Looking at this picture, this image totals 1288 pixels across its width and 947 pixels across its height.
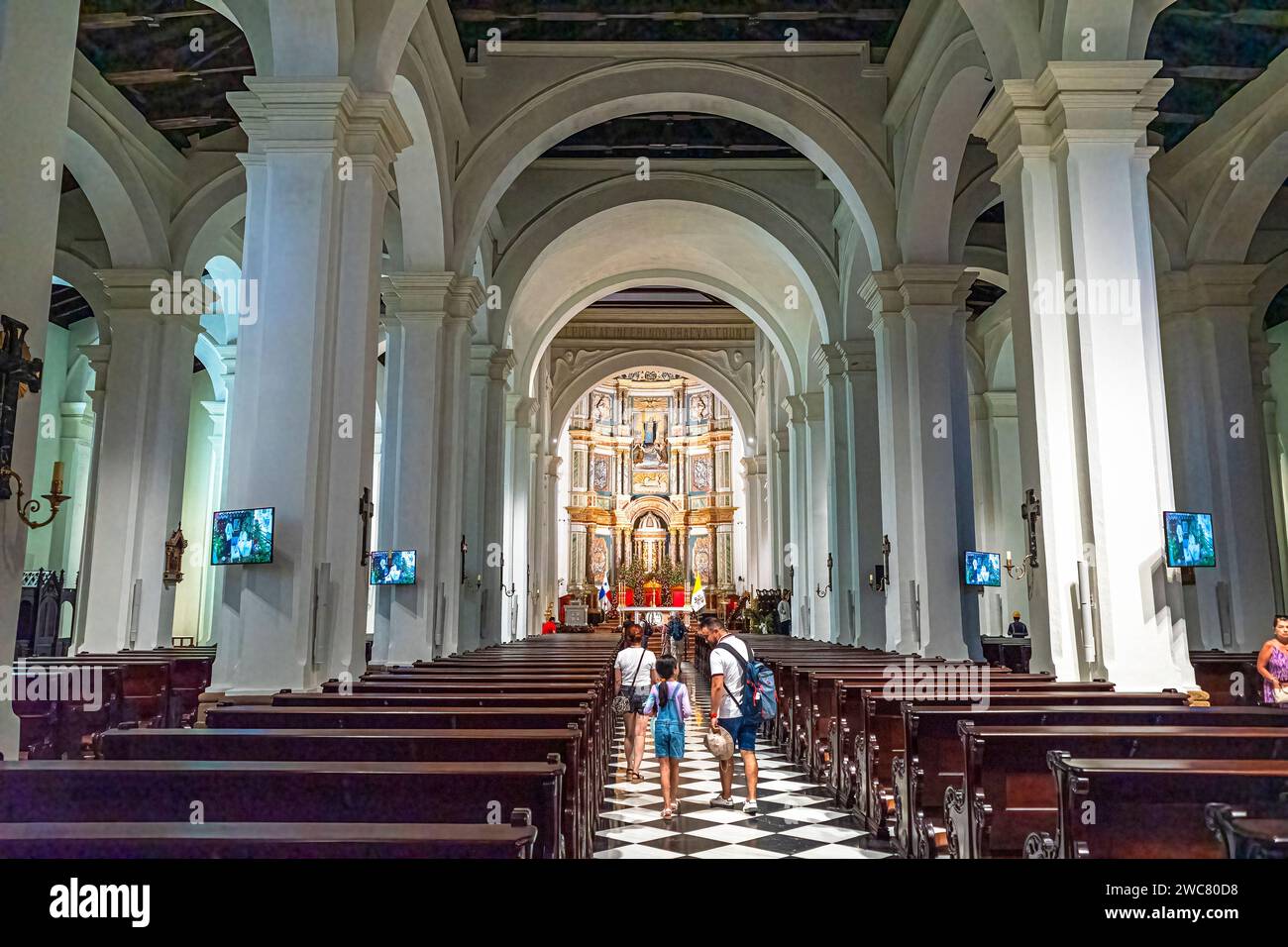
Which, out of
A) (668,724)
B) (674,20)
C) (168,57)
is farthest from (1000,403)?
(168,57)

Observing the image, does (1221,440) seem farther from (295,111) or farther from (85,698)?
(85,698)

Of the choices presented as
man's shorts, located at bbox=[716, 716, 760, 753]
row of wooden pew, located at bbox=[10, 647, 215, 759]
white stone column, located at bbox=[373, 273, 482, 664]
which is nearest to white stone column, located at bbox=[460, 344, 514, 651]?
white stone column, located at bbox=[373, 273, 482, 664]

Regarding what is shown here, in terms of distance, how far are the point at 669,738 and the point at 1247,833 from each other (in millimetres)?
4116

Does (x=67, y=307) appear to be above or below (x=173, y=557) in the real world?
above

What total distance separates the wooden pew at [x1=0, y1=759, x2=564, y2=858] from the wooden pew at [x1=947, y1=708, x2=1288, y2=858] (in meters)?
1.67

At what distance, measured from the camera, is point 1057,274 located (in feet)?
20.7

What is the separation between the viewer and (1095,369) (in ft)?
19.4

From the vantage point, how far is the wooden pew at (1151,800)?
2.60m

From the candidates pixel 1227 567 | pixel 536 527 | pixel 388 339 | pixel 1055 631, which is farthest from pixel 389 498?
pixel 536 527

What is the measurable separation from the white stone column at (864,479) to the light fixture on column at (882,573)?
0.23 meters

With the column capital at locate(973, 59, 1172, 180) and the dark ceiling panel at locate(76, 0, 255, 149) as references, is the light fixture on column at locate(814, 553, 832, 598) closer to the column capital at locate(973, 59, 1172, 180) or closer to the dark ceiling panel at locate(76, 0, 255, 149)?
the column capital at locate(973, 59, 1172, 180)

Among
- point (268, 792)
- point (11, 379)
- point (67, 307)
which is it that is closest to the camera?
point (268, 792)

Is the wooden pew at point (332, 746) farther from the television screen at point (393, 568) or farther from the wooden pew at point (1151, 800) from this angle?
the television screen at point (393, 568)

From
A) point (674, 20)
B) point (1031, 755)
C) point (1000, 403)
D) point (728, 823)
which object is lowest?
point (728, 823)
